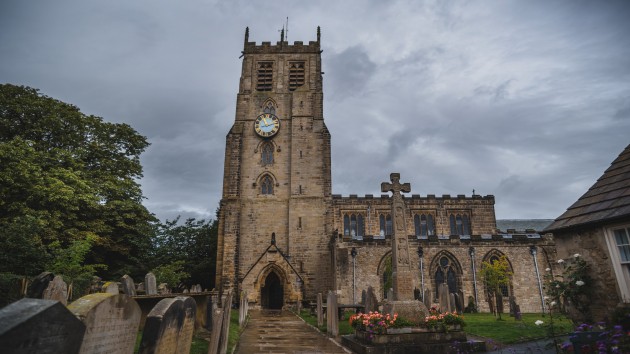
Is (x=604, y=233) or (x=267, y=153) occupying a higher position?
(x=267, y=153)

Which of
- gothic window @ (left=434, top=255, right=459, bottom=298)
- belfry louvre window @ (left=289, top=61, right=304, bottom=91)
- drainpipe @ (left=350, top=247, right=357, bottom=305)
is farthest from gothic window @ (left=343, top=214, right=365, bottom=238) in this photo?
belfry louvre window @ (left=289, top=61, right=304, bottom=91)

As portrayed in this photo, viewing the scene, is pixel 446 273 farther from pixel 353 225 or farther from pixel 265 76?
pixel 265 76

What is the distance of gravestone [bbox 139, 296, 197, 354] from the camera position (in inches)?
159

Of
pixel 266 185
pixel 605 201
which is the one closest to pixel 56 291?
pixel 605 201

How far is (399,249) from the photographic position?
11008 mm

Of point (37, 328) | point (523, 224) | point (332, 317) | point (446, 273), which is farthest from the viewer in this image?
point (523, 224)

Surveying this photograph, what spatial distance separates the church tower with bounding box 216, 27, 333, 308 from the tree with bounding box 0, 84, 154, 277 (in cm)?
635

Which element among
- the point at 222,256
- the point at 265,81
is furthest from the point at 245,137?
the point at 222,256

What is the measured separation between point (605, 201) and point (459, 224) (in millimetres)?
26268

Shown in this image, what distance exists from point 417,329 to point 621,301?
4202 millimetres

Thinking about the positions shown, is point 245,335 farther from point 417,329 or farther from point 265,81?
point 265,81

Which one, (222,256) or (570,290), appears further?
(222,256)

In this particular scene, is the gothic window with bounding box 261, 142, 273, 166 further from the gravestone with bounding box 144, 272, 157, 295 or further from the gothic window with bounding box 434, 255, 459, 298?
the gravestone with bounding box 144, 272, 157, 295

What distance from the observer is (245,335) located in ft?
36.2
